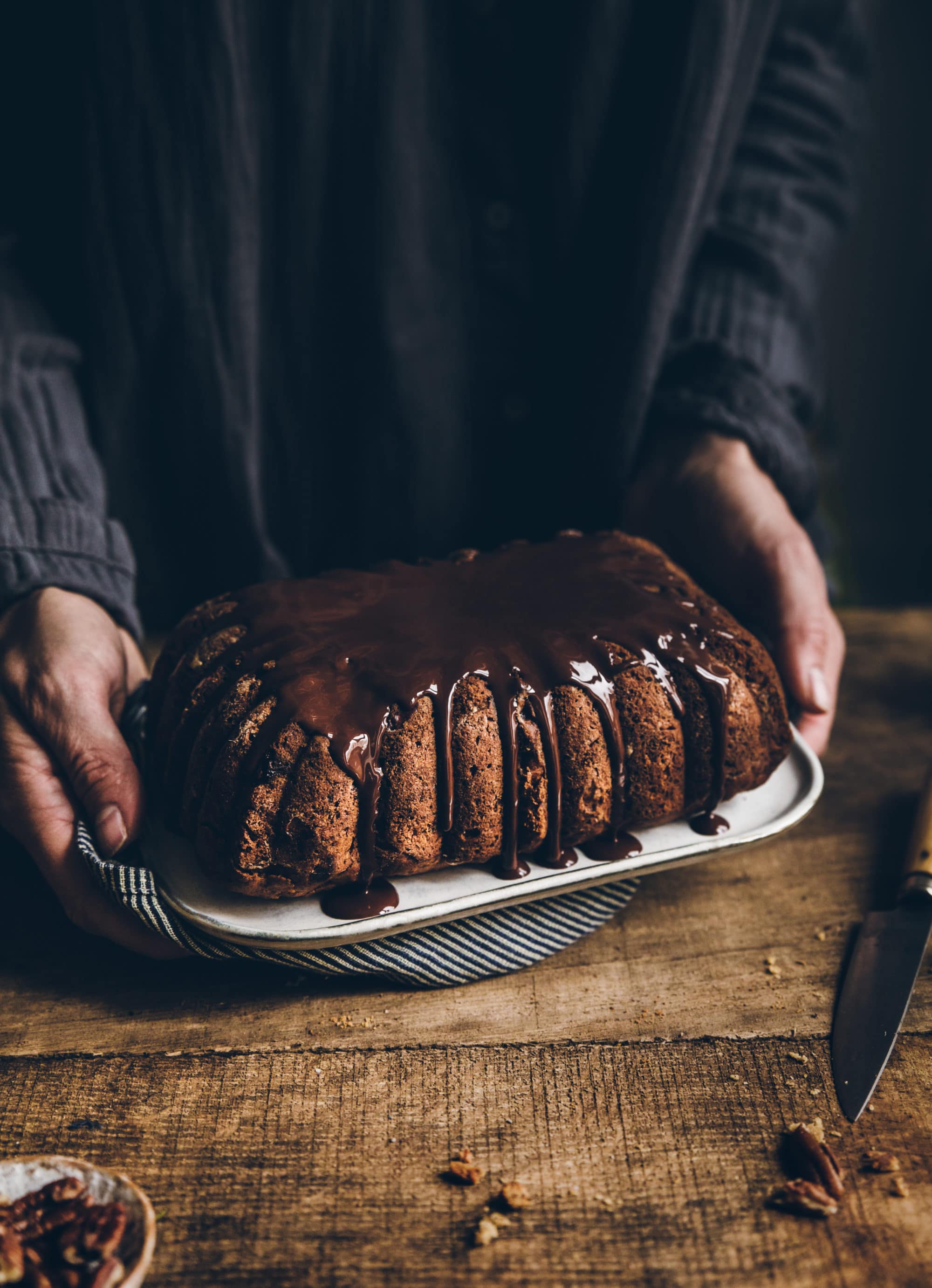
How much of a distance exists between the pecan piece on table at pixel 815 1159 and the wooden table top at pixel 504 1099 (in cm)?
2

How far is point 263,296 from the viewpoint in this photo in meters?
1.98

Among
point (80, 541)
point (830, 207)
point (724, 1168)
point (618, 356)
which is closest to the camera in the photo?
point (724, 1168)

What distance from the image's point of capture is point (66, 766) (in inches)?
53.4

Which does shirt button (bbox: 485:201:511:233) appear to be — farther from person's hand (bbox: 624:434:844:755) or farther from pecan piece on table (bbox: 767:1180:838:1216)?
pecan piece on table (bbox: 767:1180:838:1216)

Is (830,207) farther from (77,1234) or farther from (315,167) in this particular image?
(77,1234)

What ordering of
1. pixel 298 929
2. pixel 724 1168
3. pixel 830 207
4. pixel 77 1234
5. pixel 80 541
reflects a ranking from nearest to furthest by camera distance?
pixel 77 1234, pixel 724 1168, pixel 298 929, pixel 80 541, pixel 830 207

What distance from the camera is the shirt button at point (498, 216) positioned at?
1953mm

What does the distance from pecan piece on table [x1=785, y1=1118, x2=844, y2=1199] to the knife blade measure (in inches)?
3.0

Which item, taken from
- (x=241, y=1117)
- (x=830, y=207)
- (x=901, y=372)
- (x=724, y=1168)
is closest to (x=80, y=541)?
(x=241, y=1117)

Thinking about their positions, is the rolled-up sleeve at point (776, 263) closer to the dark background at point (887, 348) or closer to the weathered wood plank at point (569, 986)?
the weathered wood plank at point (569, 986)

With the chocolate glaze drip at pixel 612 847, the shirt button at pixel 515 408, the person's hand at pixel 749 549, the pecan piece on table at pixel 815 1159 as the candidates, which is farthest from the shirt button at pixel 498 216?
the pecan piece on table at pixel 815 1159

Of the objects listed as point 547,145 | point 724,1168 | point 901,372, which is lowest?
point 901,372

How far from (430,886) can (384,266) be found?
→ 4.00 ft

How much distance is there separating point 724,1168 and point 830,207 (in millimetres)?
2068
